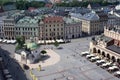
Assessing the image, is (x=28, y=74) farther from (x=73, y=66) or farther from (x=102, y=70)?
(x=102, y=70)

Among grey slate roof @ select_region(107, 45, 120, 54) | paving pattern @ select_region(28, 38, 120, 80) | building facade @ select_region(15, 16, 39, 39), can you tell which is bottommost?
paving pattern @ select_region(28, 38, 120, 80)

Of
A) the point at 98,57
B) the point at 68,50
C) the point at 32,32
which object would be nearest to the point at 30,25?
the point at 32,32

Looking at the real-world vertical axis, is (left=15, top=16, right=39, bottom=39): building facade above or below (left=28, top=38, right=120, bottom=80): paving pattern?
above

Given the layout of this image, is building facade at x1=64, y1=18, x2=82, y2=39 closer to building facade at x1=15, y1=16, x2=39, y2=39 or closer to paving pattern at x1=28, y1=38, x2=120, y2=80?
building facade at x1=15, y1=16, x2=39, y2=39

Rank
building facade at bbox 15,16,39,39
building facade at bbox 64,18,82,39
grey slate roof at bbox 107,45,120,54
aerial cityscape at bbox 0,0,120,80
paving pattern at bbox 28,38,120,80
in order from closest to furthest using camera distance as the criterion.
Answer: paving pattern at bbox 28,38,120,80 → aerial cityscape at bbox 0,0,120,80 → grey slate roof at bbox 107,45,120,54 → building facade at bbox 15,16,39,39 → building facade at bbox 64,18,82,39

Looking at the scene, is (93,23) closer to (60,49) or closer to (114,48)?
(60,49)

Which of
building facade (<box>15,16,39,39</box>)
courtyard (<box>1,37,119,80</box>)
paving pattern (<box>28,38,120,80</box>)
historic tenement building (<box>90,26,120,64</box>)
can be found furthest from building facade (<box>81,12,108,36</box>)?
paving pattern (<box>28,38,120,80</box>)

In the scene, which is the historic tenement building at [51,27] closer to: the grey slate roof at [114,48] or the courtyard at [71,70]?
the courtyard at [71,70]

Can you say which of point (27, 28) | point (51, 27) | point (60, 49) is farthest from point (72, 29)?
point (60, 49)

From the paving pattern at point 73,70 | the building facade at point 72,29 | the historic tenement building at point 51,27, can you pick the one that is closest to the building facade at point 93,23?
the building facade at point 72,29
